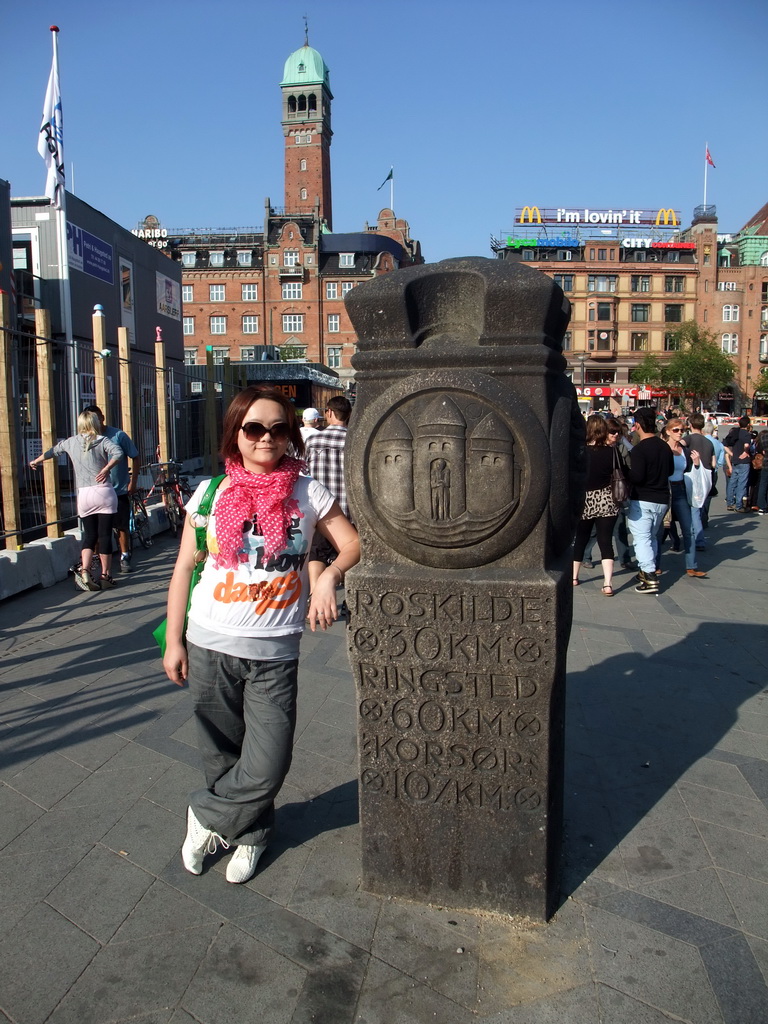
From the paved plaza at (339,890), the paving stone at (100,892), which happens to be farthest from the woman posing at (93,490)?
the paving stone at (100,892)

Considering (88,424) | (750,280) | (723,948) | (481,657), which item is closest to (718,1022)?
(723,948)

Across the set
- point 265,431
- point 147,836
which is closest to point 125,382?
point 147,836

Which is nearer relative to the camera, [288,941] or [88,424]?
[288,941]

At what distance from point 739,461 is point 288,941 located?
1339cm

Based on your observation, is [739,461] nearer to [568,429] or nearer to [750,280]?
[568,429]

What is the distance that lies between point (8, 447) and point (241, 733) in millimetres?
5397

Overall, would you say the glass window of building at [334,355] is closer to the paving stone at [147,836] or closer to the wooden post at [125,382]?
the wooden post at [125,382]

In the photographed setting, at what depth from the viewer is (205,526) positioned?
8.66ft

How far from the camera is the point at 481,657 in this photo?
2480 millimetres

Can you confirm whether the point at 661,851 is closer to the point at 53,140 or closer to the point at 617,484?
the point at 617,484

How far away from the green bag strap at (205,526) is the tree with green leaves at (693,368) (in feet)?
202

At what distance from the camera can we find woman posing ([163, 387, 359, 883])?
2561mm

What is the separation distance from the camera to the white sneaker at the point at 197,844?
2.73 meters

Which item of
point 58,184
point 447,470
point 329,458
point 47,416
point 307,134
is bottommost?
point 329,458
